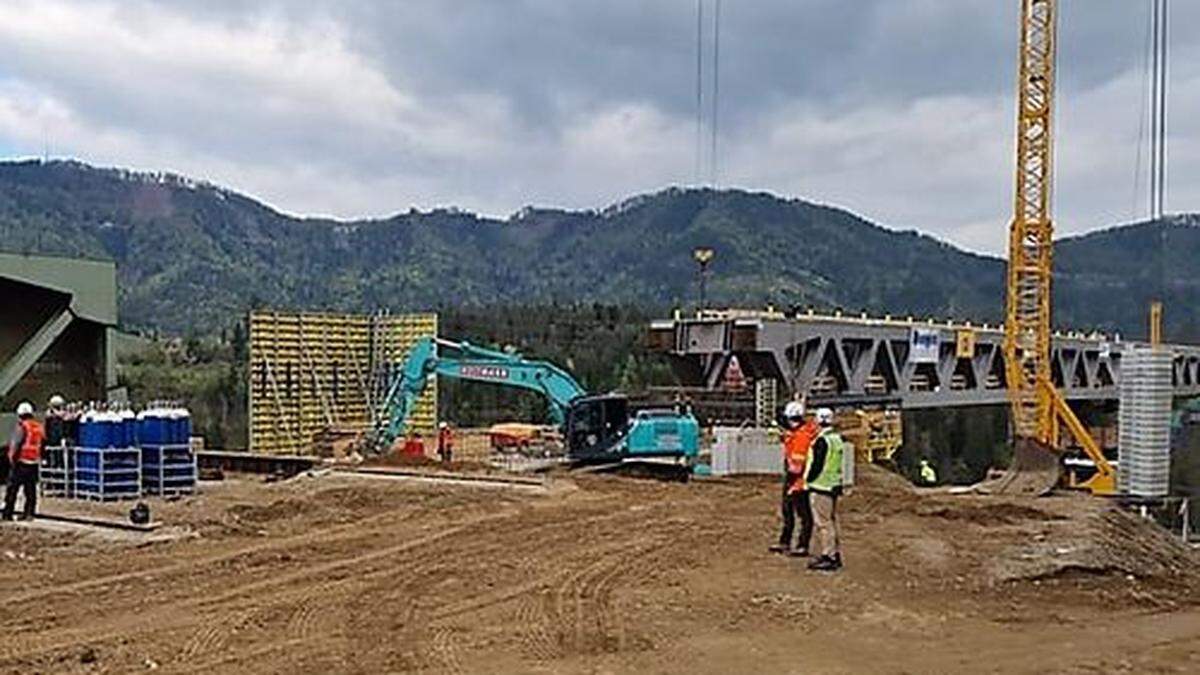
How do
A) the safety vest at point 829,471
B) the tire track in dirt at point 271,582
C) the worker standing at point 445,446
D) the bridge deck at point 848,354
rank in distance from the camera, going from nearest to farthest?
the tire track in dirt at point 271,582, the safety vest at point 829,471, the worker standing at point 445,446, the bridge deck at point 848,354

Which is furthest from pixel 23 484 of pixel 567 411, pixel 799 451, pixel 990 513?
pixel 990 513

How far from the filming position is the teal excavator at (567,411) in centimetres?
3030

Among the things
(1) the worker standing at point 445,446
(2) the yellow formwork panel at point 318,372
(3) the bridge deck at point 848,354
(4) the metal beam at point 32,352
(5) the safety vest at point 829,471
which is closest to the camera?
(5) the safety vest at point 829,471

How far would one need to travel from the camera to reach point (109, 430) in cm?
2202

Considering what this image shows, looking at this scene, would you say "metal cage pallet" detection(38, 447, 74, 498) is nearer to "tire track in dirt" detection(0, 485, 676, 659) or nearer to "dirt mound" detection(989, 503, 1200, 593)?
"tire track in dirt" detection(0, 485, 676, 659)

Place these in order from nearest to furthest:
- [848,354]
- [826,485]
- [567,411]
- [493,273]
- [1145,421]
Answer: [826,485] < [567,411] < [1145,421] < [848,354] < [493,273]

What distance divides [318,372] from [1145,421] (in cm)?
2797

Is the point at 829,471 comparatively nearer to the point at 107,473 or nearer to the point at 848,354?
the point at 107,473

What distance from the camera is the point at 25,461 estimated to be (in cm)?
1945

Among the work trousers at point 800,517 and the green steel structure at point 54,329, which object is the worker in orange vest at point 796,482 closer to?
the work trousers at point 800,517

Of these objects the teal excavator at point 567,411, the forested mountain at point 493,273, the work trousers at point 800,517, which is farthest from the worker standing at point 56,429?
the forested mountain at point 493,273

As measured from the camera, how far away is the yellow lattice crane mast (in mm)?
47812

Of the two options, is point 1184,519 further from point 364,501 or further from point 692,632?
point 692,632

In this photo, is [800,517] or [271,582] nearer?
[271,582]
